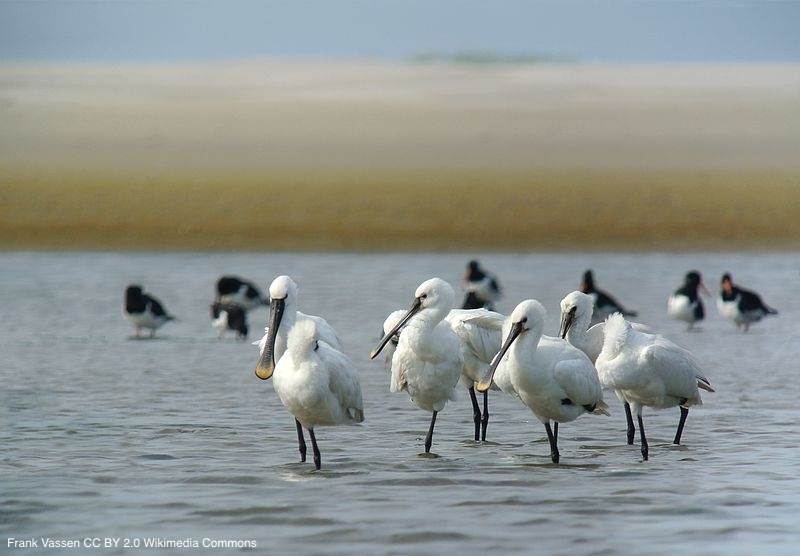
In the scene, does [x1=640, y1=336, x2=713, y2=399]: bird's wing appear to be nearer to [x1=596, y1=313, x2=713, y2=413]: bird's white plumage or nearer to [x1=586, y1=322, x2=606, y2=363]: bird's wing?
[x1=596, y1=313, x2=713, y2=413]: bird's white plumage

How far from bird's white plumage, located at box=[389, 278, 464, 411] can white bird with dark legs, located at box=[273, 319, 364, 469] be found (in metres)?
0.69

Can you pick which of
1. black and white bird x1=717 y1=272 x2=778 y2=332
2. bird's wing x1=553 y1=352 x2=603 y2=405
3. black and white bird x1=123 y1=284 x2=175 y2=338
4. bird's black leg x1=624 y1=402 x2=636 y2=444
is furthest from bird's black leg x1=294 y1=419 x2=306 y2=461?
black and white bird x1=717 y1=272 x2=778 y2=332

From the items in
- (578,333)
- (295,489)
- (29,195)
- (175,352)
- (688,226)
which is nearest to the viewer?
(295,489)

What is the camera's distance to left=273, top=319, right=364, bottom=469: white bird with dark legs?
931 centimetres

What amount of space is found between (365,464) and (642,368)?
211 cm

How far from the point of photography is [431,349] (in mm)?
10188

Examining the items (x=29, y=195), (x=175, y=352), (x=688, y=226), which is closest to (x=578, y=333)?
(x=175, y=352)

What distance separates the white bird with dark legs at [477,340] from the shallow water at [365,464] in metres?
0.35

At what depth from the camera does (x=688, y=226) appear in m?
38.2

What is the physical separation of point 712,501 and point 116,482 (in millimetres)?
3796

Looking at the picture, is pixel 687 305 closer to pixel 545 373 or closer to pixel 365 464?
pixel 545 373

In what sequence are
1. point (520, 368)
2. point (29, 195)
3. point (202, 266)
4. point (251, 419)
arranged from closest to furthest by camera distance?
point (520, 368) → point (251, 419) → point (202, 266) → point (29, 195)

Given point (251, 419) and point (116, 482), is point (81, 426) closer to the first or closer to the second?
point (251, 419)

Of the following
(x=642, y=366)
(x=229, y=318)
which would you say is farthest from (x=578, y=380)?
(x=229, y=318)
